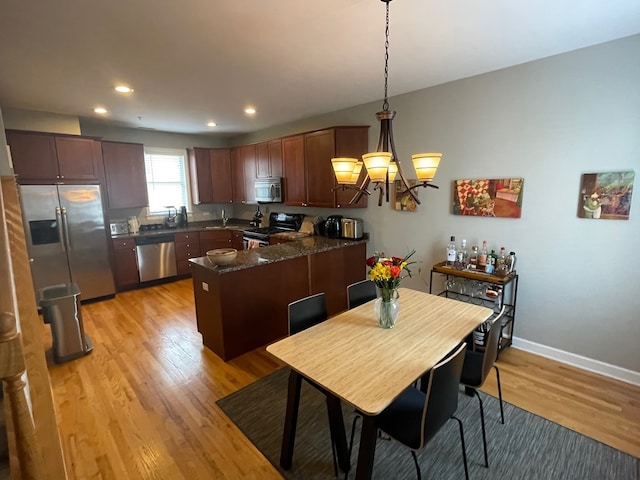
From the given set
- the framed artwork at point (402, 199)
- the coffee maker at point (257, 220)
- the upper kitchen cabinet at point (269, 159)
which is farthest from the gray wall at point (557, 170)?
the coffee maker at point (257, 220)

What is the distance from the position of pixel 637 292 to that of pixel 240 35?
11.6 feet

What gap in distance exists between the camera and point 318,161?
14.0ft

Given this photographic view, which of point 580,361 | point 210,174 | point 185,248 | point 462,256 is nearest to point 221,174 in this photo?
point 210,174

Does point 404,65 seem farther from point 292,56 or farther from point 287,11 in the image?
point 287,11

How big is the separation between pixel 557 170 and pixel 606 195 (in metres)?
0.40

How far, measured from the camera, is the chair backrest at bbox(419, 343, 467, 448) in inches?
55.0

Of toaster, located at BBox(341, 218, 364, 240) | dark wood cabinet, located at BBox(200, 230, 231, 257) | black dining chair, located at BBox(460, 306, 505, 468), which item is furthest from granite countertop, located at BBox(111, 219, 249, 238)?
black dining chair, located at BBox(460, 306, 505, 468)

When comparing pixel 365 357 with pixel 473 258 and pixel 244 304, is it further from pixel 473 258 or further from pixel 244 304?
pixel 473 258

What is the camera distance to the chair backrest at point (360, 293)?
2.51m

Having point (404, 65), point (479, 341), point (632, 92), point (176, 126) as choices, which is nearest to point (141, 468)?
point (479, 341)

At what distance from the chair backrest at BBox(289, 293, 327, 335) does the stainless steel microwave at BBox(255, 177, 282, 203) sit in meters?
3.02

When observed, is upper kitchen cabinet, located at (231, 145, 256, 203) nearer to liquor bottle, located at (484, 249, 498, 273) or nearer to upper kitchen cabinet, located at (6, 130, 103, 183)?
upper kitchen cabinet, located at (6, 130, 103, 183)

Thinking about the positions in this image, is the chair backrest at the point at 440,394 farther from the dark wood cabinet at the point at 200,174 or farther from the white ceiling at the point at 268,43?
the dark wood cabinet at the point at 200,174

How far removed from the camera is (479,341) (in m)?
2.91
